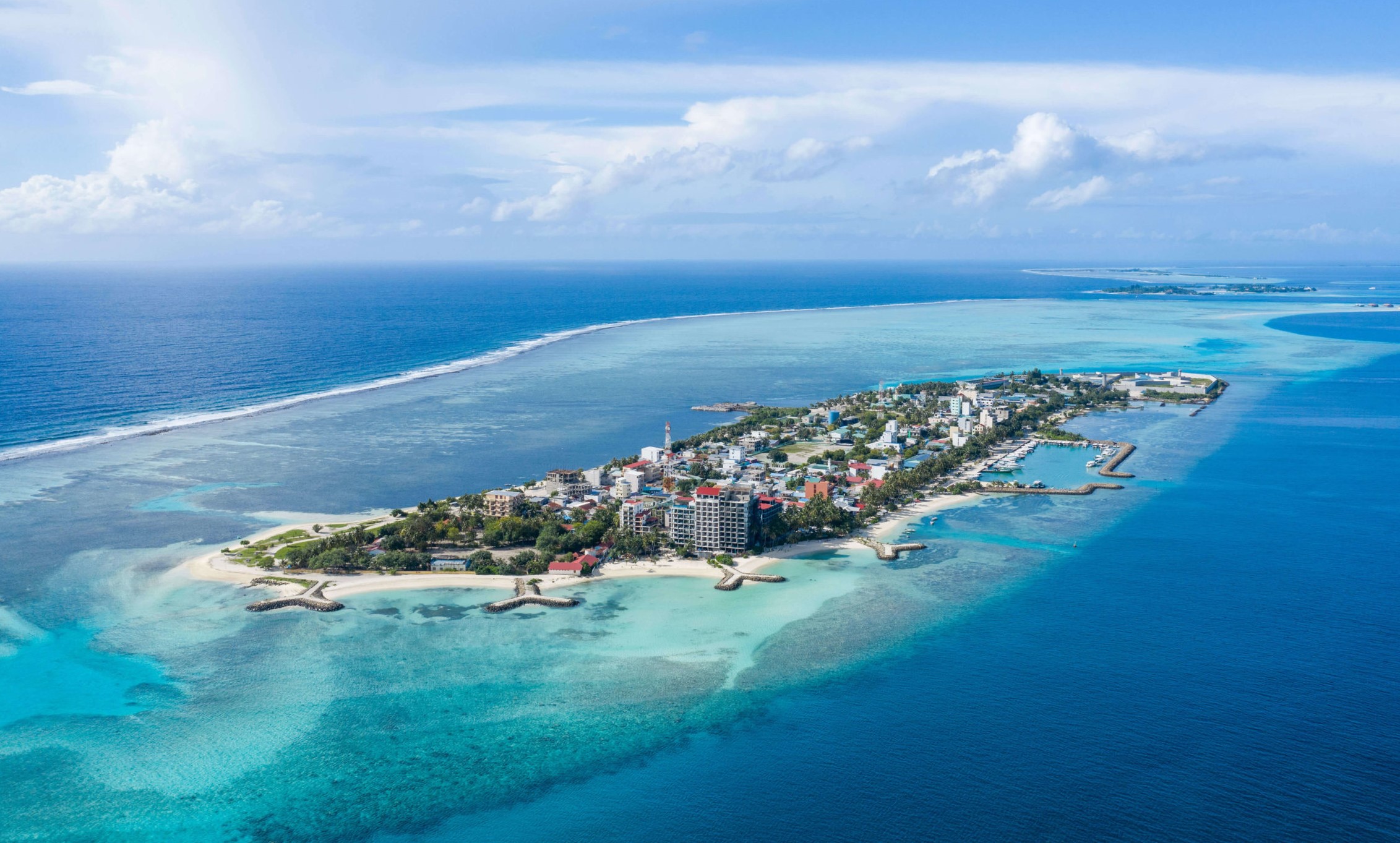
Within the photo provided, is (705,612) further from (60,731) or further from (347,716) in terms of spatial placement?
(60,731)

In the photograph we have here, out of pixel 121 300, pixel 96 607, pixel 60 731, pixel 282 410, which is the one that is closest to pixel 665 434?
pixel 282 410

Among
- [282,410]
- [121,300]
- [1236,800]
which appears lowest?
[1236,800]

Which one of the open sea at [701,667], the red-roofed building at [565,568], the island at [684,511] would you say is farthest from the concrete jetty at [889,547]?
the red-roofed building at [565,568]

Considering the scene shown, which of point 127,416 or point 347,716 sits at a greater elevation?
point 127,416

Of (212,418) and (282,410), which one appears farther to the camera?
(282,410)

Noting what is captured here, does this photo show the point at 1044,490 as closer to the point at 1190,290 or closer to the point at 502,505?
the point at 502,505

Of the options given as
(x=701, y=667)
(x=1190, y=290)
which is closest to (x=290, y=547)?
(x=701, y=667)

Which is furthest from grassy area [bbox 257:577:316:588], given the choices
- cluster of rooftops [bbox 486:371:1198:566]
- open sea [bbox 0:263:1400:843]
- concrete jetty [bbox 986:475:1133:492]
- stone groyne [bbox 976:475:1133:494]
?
stone groyne [bbox 976:475:1133:494]
